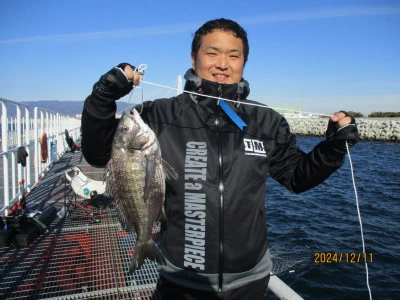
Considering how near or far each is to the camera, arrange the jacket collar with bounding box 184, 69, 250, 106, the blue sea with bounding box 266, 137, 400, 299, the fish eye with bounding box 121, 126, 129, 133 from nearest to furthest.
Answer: the fish eye with bounding box 121, 126, 129, 133 → the jacket collar with bounding box 184, 69, 250, 106 → the blue sea with bounding box 266, 137, 400, 299

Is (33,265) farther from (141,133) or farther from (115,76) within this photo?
(115,76)

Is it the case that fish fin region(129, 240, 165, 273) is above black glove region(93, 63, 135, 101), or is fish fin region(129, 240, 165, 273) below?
below

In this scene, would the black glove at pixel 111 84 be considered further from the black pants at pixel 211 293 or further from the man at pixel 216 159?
the black pants at pixel 211 293

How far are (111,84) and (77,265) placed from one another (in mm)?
3262

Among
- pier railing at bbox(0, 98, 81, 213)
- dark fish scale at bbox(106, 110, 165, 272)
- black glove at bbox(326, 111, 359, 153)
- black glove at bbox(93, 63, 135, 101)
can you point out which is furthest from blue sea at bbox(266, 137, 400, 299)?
pier railing at bbox(0, 98, 81, 213)

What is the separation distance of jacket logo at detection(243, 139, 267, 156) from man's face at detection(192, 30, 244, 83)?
0.59 meters

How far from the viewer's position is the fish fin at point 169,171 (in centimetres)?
226

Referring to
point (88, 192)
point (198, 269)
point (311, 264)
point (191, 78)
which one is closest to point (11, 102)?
point (88, 192)

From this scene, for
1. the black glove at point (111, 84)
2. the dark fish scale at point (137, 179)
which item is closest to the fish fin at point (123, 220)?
the dark fish scale at point (137, 179)

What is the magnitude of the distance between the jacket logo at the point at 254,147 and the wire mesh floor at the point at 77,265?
2365 millimetres

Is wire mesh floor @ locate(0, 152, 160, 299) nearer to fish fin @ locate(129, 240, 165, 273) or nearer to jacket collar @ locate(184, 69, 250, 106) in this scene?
fish fin @ locate(129, 240, 165, 273)

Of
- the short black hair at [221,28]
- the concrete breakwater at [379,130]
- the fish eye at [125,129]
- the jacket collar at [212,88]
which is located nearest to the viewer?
the fish eye at [125,129]

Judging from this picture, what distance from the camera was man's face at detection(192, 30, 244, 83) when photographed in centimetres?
259

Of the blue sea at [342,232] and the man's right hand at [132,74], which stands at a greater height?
the man's right hand at [132,74]
